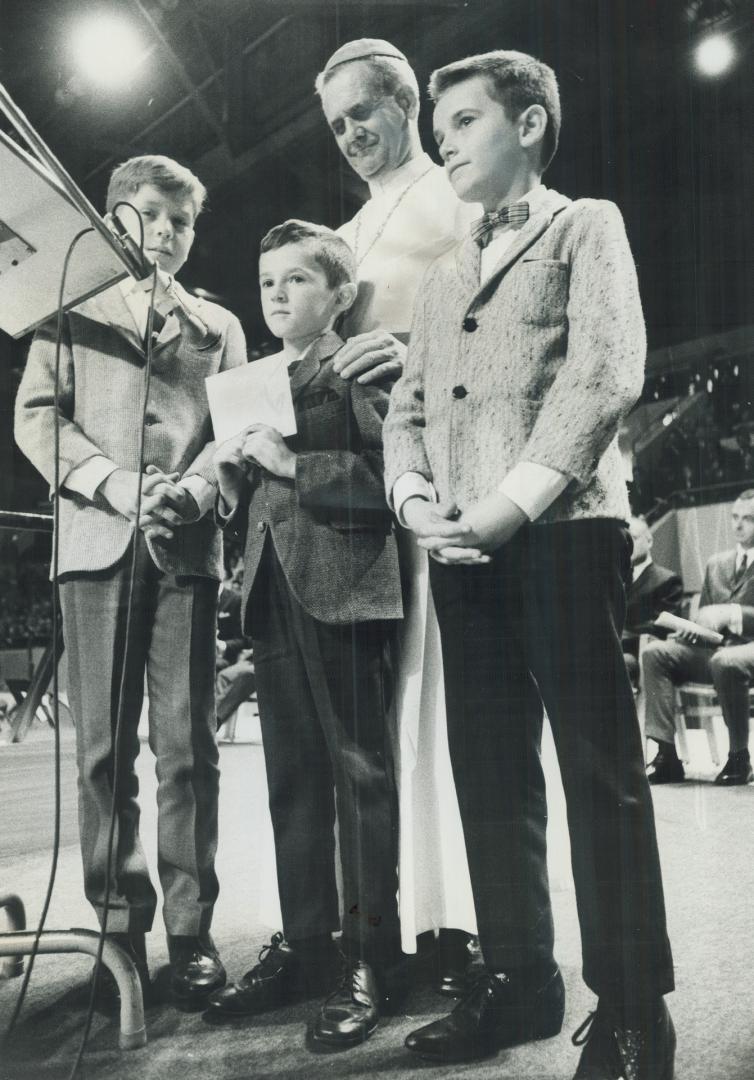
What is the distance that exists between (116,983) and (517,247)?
4.08 feet

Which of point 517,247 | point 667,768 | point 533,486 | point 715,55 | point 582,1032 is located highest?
point 715,55

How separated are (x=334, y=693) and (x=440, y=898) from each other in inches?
14.9

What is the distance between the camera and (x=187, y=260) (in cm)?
157

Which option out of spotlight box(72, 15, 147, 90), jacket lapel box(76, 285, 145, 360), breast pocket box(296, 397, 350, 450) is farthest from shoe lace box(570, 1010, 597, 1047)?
spotlight box(72, 15, 147, 90)

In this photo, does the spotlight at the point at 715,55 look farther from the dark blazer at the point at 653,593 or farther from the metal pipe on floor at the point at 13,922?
the metal pipe on floor at the point at 13,922

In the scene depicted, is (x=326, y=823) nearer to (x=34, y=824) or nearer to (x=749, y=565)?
(x=34, y=824)

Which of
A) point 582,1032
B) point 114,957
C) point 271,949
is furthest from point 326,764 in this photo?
point 582,1032

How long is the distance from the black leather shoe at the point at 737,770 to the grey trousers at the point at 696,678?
2 cm

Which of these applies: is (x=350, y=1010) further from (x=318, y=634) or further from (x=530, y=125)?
(x=530, y=125)

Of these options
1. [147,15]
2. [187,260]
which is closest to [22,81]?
[147,15]

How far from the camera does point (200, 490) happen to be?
147 cm

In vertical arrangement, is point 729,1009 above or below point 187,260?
below

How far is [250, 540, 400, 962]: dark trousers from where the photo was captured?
1292 mm

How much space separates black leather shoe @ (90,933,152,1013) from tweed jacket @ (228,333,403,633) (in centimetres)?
53
